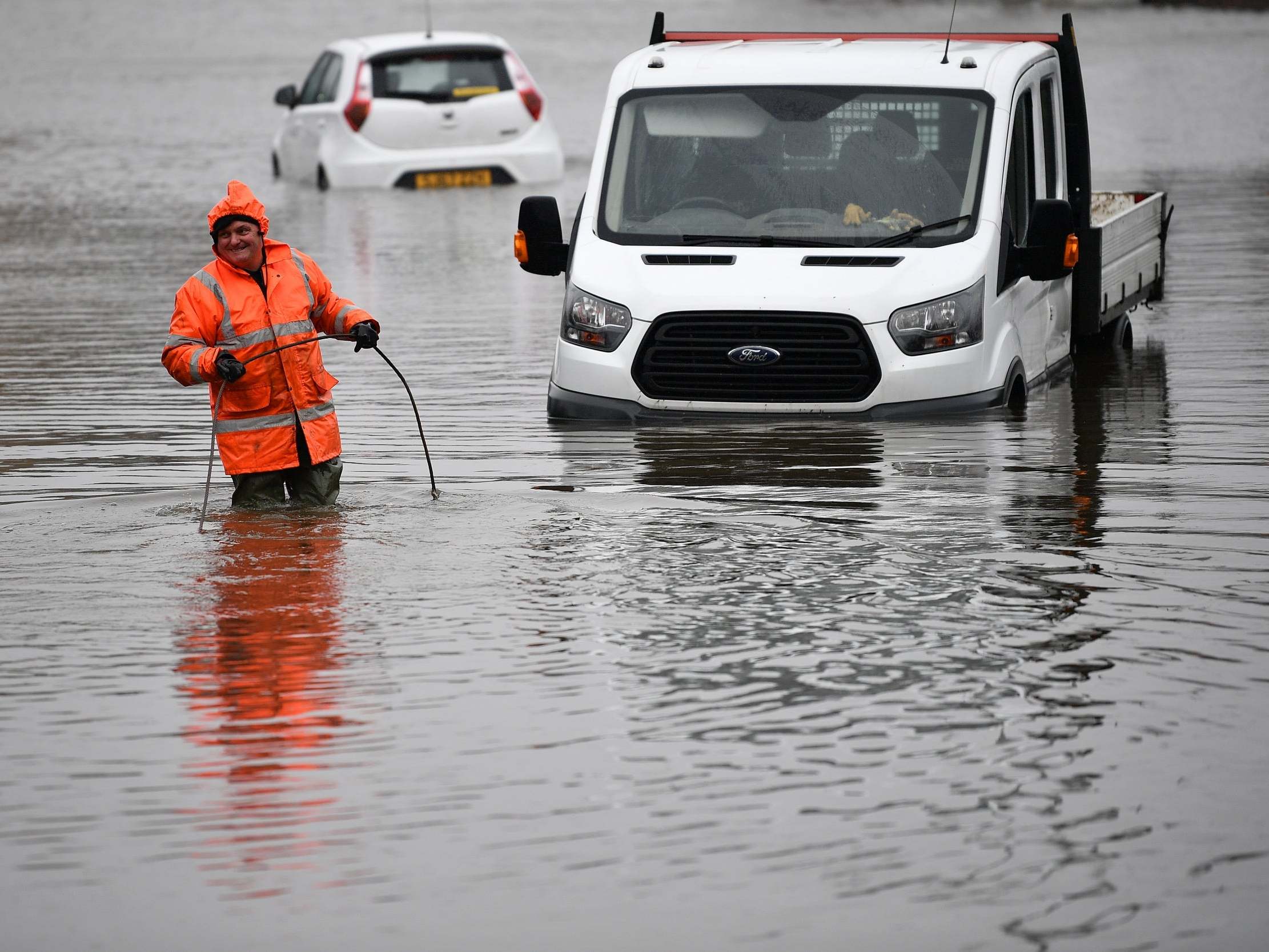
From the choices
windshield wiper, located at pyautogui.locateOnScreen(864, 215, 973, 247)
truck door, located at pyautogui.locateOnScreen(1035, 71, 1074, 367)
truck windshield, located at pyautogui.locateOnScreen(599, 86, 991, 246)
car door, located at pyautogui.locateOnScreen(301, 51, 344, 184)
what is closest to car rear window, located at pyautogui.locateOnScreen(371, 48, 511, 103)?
car door, located at pyautogui.locateOnScreen(301, 51, 344, 184)

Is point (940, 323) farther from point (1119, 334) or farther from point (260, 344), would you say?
point (1119, 334)

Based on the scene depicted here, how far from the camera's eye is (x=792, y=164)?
33.8 feet

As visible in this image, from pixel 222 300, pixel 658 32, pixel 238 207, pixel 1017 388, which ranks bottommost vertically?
pixel 1017 388

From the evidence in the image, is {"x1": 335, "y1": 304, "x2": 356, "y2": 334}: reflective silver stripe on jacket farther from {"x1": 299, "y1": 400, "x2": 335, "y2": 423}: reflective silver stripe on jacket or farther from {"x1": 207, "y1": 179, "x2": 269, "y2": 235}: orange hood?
{"x1": 207, "y1": 179, "x2": 269, "y2": 235}: orange hood

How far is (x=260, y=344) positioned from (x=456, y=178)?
15.3 meters

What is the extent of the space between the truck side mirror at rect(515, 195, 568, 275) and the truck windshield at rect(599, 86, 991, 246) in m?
0.23

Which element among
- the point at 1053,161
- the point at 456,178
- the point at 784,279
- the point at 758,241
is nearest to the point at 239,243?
the point at 784,279

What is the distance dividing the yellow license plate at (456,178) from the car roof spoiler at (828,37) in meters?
11.5

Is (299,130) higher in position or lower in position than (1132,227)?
lower

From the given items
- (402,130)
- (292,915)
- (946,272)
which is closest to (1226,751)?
(292,915)

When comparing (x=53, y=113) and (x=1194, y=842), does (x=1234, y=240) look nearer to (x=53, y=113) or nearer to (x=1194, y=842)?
(x=1194, y=842)

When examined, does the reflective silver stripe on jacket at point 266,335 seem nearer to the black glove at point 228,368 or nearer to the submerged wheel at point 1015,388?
the black glove at point 228,368

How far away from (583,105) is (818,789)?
2971 cm

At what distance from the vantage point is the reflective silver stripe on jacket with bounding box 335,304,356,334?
26.6 ft
